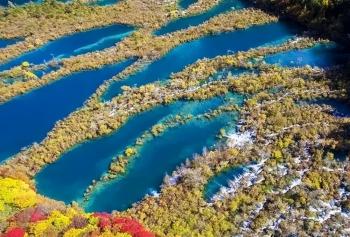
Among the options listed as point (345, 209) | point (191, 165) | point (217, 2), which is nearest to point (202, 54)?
point (217, 2)

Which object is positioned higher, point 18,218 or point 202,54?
point 202,54

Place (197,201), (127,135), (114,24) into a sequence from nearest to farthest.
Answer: (197,201) < (127,135) < (114,24)

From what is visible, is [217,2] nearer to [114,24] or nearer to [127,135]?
[114,24]

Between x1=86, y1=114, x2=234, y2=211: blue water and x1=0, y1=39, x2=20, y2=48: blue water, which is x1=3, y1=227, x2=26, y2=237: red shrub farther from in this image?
x1=0, y1=39, x2=20, y2=48: blue water

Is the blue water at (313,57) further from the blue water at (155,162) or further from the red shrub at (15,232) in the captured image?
the red shrub at (15,232)

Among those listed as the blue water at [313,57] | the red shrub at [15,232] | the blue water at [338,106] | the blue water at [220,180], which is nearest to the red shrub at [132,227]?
the blue water at [220,180]

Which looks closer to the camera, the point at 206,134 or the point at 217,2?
the point at 206,134

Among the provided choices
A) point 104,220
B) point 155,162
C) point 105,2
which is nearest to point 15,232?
point 104,220

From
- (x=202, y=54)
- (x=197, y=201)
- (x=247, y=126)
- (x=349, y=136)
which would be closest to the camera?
(x=197, y=201)

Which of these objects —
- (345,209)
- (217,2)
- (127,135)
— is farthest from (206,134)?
(217,2)
